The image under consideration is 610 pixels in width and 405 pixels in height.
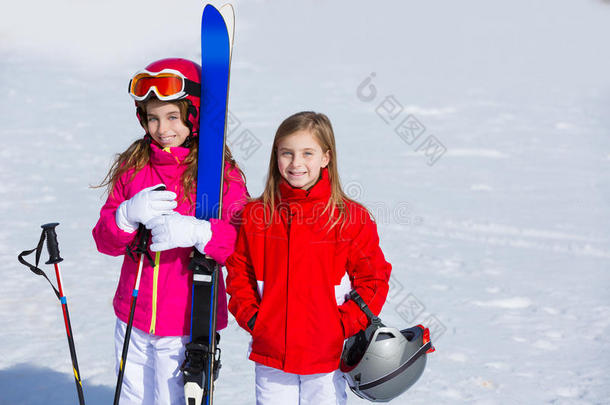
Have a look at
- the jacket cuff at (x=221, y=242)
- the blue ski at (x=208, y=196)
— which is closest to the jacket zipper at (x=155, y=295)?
the blue ski at (x=208, y=196)

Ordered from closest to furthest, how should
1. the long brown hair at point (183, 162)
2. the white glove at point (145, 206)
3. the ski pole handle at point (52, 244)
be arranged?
the white glove at point (145, 206) → the ski pole handle at point (52, 244) → the long brown hair at point (183, 162)

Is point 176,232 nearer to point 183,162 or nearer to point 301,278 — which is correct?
point 183,162

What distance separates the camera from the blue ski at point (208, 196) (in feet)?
7.87

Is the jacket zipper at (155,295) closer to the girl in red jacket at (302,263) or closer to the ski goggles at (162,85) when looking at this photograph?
the girl in red jacket at (302,263)

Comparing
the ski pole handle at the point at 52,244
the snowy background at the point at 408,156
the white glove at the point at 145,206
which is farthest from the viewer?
the snowy background at the point at 408,156

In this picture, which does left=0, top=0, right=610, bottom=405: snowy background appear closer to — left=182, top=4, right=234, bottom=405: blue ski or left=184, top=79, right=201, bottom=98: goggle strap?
left=182, top=4, right=234, bottom=405: blue ski

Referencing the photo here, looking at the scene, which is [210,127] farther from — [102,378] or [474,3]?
[474,3]

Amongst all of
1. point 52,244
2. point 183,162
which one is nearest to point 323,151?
point 183,162

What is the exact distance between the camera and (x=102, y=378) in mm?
3764

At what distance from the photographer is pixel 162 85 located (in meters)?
2.39

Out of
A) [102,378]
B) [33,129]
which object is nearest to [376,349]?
[102,378]

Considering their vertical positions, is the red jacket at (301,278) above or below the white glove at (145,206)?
below

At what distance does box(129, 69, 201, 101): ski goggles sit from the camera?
7.83 ft

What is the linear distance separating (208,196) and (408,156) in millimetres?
6595
